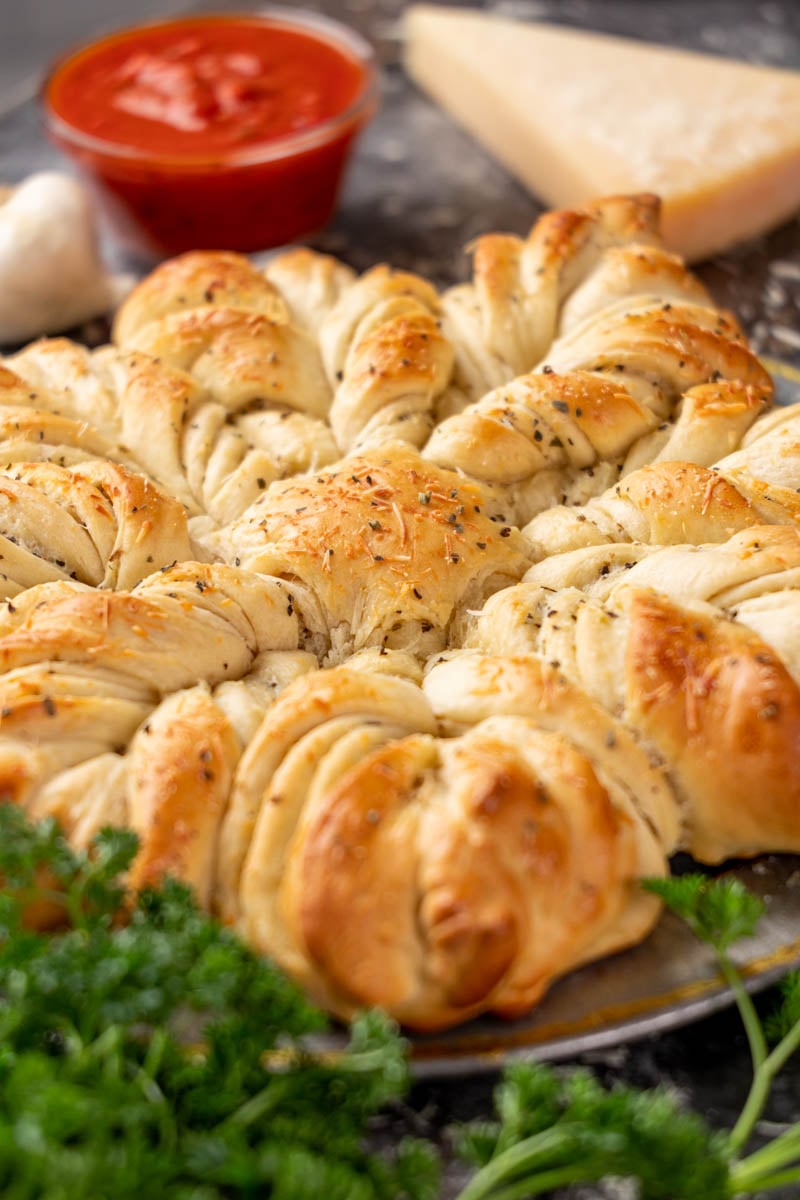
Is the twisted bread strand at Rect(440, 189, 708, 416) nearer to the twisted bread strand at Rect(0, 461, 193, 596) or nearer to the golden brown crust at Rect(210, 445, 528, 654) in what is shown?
the golden brown crust at Rect(210, 445, 528, 654)

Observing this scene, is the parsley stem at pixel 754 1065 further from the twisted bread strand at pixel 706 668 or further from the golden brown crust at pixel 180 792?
the golden brown crust at pixel 180 792

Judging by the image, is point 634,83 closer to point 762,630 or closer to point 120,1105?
point 762,630

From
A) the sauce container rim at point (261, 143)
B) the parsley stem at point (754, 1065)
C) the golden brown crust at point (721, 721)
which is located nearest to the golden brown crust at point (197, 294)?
the sauce container rim at point (261, 143)

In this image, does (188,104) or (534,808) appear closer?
(534,808)

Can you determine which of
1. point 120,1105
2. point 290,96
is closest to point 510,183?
point 290,96

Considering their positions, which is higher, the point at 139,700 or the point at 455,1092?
the point at 139,700

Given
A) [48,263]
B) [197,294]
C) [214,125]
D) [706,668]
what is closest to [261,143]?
[214,125]

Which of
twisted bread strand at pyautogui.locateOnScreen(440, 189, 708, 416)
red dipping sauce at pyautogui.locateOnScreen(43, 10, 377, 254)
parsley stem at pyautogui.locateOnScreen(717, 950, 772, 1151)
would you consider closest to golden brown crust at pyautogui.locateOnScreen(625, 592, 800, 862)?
parsley stem at pyautogui.locateOnScreen(717, 950, 772, 1151)
